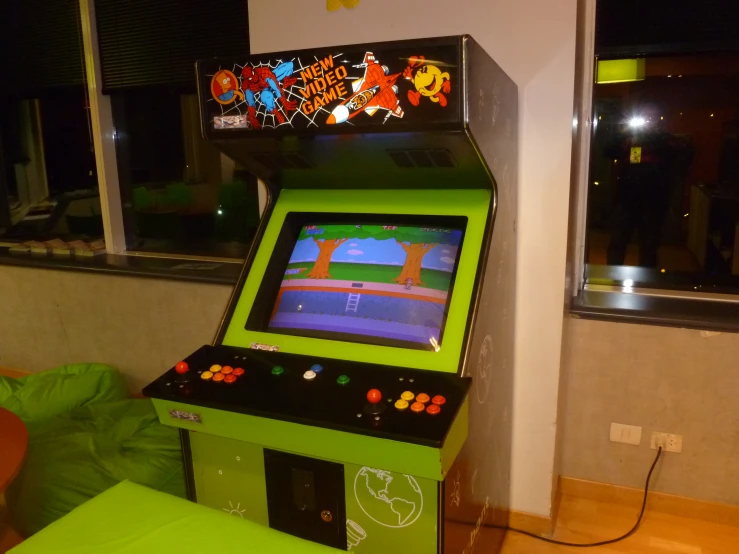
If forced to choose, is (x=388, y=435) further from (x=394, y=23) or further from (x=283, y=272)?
(x=394, y=23)

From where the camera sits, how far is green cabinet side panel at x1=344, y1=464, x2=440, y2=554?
4.35ft

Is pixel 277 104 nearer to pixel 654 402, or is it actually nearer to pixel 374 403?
pixel 374 403

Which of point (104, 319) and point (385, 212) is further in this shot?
point (104, 319)

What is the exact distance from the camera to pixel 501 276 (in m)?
1.66

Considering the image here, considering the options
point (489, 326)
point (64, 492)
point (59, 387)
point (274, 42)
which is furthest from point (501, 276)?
point (59, 387)

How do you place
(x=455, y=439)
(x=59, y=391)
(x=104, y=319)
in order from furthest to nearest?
1. (x=104, y=319)
2. (x=59, y=391)
3. (x=455, y=439)

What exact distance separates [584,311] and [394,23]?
1144mm

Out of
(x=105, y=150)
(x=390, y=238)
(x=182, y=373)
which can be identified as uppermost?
(x=105, y=150)

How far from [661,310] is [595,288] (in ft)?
1.06

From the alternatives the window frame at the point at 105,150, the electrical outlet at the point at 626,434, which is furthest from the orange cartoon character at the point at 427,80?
the window frame at the point at 105,150

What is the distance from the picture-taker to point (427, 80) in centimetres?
119

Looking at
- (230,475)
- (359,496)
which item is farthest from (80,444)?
(359,496)

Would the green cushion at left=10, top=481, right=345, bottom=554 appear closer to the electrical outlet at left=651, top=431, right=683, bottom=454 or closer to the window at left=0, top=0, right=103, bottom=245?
the electrical outlet at left=651, top=431, right=683, bottom=454

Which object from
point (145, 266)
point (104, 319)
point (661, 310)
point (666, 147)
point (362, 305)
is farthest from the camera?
point (104, 319)
